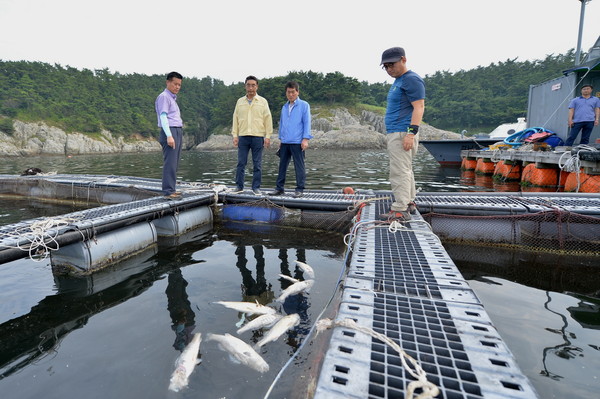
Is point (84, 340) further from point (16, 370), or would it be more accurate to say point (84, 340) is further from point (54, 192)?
point (54, 192)

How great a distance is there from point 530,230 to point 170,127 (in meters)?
7.25

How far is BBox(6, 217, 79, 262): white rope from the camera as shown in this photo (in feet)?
13.5

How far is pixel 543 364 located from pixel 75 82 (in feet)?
319

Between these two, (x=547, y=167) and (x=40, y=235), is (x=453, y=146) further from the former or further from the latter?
(x=40, y=235)

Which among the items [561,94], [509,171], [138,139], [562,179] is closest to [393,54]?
[562,179]

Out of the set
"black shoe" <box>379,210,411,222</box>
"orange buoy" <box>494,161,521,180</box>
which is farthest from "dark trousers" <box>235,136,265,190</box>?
"orange buoy" <box>494,161,521,180</box>

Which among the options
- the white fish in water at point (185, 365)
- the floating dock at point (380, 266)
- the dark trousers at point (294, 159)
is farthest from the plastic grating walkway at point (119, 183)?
the white fish in water at point (185, 365)

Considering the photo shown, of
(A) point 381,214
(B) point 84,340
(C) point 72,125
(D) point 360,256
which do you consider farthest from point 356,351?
(C) point 72,125

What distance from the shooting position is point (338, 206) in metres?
6.80

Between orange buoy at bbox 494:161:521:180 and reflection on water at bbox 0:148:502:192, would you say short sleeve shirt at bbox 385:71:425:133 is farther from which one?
orange buoy at bbox 494:161:521:180

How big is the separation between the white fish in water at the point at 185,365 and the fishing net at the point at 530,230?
4713mm

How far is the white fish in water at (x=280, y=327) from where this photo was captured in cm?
307

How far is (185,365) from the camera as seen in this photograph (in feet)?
8.80

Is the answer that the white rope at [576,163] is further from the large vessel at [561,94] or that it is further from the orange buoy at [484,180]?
the large vessel at [561,94]
